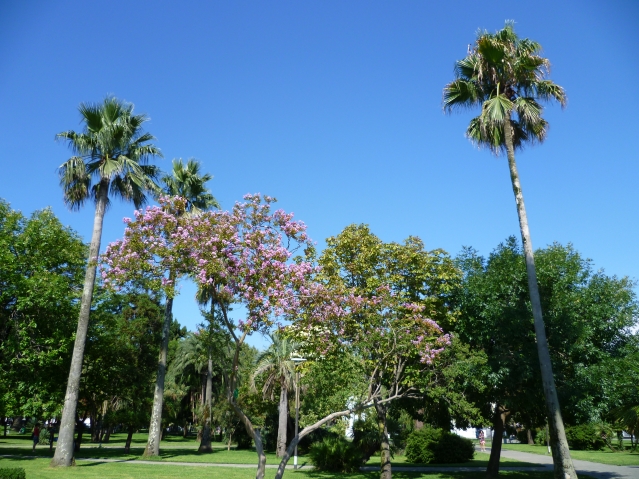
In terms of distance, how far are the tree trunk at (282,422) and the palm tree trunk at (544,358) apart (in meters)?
19.5

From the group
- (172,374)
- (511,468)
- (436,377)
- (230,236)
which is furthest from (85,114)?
(172,374)

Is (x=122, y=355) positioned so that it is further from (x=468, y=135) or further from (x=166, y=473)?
(x=468, y=135)

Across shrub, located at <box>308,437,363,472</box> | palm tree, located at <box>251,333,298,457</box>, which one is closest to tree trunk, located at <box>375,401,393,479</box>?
shrub, located at <box>308,437,363,472</box>

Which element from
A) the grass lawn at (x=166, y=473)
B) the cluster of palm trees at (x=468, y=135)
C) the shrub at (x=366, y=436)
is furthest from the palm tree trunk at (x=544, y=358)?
the shrub at (x=366, y=436)

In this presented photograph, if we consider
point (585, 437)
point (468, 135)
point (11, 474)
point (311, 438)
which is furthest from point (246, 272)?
point (585, 437)

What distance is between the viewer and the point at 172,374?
48.8 metres

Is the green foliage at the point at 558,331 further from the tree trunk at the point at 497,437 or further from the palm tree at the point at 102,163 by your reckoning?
the palm tree at the point at 102,163

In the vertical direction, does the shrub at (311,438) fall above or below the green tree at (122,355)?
below

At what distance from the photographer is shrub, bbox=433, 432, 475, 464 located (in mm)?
28625

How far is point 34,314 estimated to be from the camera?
72.8 ft

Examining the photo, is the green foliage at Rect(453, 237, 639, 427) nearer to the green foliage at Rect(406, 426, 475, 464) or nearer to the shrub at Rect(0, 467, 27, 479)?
the green foliage at Rect(406, 426, 475, 464)

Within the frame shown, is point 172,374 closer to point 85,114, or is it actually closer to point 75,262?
point 75,262

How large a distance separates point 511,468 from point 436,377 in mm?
10465

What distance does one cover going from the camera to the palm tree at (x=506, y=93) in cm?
1567
